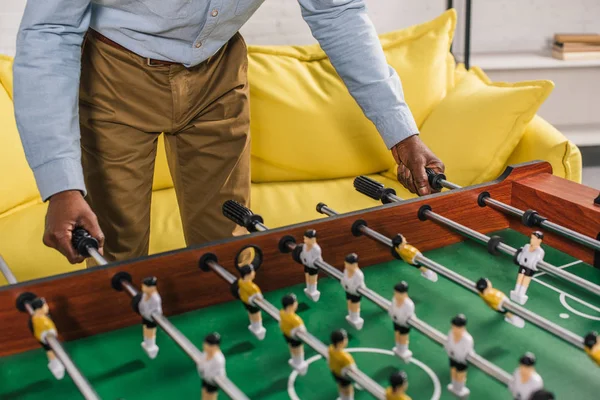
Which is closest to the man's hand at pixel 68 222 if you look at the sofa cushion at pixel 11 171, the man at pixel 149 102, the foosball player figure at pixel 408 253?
the man at pixel 149 102

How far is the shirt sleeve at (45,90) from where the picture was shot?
135cm

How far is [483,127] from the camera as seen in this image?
7.65 feet

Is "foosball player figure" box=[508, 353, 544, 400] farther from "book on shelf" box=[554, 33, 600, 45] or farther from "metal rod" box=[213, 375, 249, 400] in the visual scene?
"book on shelf" box=[554, 33, 600, 45]

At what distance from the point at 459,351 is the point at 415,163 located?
0.79 meters

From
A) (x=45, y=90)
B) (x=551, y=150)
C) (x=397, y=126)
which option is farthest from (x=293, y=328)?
(x=551, y=150)

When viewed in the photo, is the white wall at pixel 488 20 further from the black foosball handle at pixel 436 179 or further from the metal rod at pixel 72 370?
the metal rod at pixel 72 370

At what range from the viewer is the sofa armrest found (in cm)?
215

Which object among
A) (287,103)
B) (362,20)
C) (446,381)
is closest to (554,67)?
(287,103)

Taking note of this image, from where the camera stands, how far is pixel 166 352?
1.06 metres

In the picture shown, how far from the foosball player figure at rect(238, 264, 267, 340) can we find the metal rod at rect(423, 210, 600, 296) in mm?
405

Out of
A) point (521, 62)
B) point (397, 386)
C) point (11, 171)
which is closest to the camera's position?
point (397, 386)

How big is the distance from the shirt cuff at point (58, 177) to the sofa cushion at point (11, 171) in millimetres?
1061

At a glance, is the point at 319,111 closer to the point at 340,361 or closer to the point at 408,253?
the point at 408,253

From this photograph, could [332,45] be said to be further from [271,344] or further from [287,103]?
[271,344]
